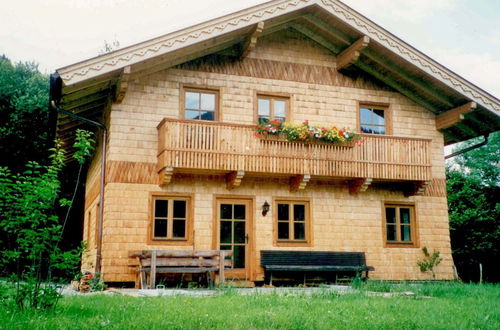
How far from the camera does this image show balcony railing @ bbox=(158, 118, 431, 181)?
46.0ft

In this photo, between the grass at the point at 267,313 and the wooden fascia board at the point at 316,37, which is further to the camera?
the wooden fascia board at the point at 316,37

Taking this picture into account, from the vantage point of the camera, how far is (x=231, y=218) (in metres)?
15.4

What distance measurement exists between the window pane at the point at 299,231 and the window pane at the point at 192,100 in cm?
431

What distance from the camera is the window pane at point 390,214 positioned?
55.1 ft

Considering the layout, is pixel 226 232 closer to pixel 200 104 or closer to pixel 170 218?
pixel 170 218

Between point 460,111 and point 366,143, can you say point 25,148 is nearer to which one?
point 366,143

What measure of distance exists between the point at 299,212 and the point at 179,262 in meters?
4.15

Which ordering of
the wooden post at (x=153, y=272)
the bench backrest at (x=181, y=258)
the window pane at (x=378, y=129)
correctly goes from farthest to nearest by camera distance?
the window pane at (x=378, y=129) → the bench backrest at (x=181, y=258) → the wooden post at (x=153, y=272)

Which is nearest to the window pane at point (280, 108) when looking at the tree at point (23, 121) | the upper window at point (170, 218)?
the upper window at point (170, 218)

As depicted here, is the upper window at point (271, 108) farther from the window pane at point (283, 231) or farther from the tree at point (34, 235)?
the tree at point (34, 235)

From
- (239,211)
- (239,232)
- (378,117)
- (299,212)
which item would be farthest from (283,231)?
(378,117)

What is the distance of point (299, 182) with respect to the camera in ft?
50.5

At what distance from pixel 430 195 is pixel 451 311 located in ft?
29.1

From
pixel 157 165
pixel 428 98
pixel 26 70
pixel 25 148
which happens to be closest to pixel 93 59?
pixel 157 165
